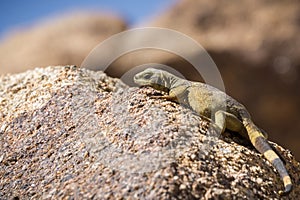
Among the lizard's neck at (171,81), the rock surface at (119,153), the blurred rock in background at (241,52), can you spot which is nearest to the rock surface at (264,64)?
the blurred rock in background at (241,52)

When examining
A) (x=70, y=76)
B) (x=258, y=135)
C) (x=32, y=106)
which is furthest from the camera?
(x=70, y=76)

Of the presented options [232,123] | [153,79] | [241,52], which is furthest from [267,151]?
[241,52]

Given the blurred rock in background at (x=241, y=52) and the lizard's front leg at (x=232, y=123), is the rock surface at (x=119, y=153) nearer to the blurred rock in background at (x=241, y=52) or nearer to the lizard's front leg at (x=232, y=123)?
the lizard's front leg at (x=232, y=123)

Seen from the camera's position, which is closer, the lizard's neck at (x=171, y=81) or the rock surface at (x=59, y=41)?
the lizard's neck at (x=171, y=81)

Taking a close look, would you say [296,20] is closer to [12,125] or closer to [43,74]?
[43,74]

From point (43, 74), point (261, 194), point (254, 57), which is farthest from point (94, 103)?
point (254, 57)
